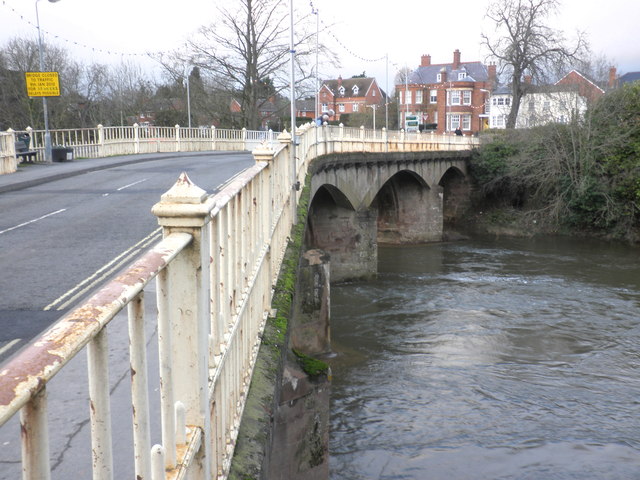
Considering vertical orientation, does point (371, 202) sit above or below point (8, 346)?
below

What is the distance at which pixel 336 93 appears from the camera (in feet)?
294

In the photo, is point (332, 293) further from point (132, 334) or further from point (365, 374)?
point (132, 334)

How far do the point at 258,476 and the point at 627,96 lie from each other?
3403cm

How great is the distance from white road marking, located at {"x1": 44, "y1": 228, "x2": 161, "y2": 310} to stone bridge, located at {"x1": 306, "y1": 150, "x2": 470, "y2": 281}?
25.7 ft

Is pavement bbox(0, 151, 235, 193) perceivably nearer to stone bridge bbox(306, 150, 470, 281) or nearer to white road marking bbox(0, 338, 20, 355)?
stone bridge bbox(306, 150, 470, 281)

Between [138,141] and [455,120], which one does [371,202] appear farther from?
[455,120]

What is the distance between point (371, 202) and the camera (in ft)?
92.9

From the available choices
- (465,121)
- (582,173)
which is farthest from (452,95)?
(582,173)

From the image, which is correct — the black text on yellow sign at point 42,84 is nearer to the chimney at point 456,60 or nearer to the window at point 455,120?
the window at point 455,120

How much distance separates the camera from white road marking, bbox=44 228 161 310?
20.6 ft

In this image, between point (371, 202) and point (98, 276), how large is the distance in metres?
21.6

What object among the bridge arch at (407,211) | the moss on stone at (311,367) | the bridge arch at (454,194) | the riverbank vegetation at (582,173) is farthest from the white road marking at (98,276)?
the bridge arch at (454,194)

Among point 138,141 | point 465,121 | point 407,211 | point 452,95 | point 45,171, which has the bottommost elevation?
point 407,211

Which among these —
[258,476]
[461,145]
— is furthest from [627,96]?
[258,476]
